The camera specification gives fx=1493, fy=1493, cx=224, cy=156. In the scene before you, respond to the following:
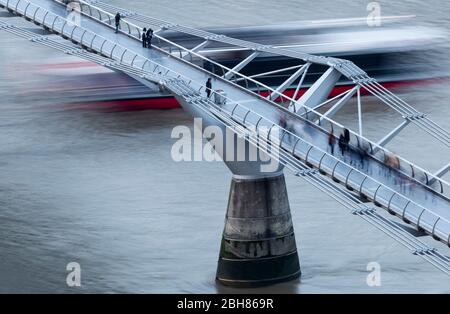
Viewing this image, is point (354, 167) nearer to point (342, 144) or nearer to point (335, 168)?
point (335, 168)

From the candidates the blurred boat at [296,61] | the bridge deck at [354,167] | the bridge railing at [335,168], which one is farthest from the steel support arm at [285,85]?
the blurred boat at [296,61]

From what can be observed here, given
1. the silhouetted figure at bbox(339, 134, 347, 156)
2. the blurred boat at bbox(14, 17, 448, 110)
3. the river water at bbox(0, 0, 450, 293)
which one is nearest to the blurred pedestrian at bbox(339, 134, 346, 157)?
the silhouetted figure at bbox(339, 134, 347, 156)

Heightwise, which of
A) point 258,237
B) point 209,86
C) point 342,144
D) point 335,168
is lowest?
point 258,237

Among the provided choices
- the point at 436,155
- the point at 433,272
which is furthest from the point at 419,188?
the point at 436,155

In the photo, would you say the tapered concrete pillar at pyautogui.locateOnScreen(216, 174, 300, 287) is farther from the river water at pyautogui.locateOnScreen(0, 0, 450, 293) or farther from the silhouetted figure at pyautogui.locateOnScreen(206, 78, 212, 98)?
the silhouetted figure at pyautogui.locateOnScreen(206, 78, 212, 98)

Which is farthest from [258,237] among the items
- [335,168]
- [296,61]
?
[296,61]
